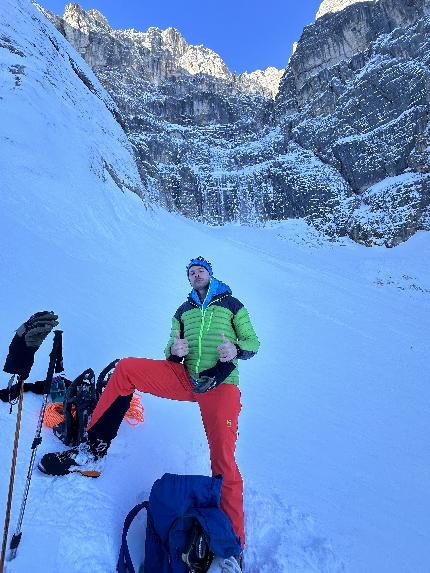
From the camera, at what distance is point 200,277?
3.64 meters

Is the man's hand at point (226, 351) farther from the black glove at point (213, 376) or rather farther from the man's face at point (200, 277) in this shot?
the man's face at point (200, 277)

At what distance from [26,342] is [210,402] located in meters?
1.55

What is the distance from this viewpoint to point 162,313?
8.05m

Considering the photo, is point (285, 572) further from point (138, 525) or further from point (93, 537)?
point (93, 537)

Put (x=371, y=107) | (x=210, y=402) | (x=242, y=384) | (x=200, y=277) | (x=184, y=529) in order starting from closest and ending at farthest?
1. (x=184, y=529)
2. (x=210, y=402)
3. (x=200, y=277)
4. (x=242, y=384)
5. (x=371, y=107)

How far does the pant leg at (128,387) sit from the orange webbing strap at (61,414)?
19.5 inches

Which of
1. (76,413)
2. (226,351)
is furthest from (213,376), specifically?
(76,413)

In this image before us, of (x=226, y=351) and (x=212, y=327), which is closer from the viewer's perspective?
(x=226, y=351)

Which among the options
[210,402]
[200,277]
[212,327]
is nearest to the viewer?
[210,402]

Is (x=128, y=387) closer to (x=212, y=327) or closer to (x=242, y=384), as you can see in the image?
(x=212, y=327)

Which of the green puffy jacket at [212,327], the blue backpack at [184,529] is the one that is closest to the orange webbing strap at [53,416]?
the green puffy jacket at [212,327]

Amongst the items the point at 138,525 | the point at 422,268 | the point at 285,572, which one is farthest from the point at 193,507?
the point at 422,268

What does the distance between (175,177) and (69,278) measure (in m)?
52.5

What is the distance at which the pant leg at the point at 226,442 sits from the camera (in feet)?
8.88
